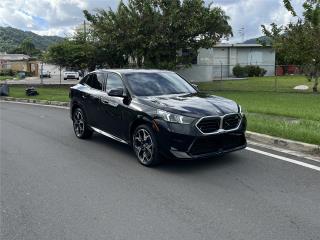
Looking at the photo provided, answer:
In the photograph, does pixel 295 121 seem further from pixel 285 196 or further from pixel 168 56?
pixel 168 56

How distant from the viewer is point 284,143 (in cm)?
848

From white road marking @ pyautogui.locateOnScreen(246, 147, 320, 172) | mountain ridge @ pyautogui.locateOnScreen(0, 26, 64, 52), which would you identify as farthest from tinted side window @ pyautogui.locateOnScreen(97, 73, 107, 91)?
mountain ridge @ pyautogui.locateOnScreen(0, 26, 64, 52)

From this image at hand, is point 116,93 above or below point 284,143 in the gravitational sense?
above

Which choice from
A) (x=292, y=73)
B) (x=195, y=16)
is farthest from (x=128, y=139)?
(x=292, y=73)

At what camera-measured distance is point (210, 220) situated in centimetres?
479

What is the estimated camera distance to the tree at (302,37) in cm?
2044

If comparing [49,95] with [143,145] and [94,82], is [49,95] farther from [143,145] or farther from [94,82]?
[143,145]

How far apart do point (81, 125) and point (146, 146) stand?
2.99m

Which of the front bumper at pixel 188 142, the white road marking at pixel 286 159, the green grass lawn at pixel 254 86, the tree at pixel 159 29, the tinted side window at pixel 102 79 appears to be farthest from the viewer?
the green grass lawn at pixel 254 86

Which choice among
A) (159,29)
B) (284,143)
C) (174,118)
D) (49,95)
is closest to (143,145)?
(174,118)

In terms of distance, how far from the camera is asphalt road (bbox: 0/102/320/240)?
454cm

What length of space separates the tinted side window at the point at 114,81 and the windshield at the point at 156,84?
0.18 meters

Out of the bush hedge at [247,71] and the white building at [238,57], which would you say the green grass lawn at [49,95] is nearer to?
the white building at [238,57]

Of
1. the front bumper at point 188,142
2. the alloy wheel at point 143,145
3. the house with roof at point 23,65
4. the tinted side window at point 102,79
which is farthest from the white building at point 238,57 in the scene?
the house with roof at point 23,65
